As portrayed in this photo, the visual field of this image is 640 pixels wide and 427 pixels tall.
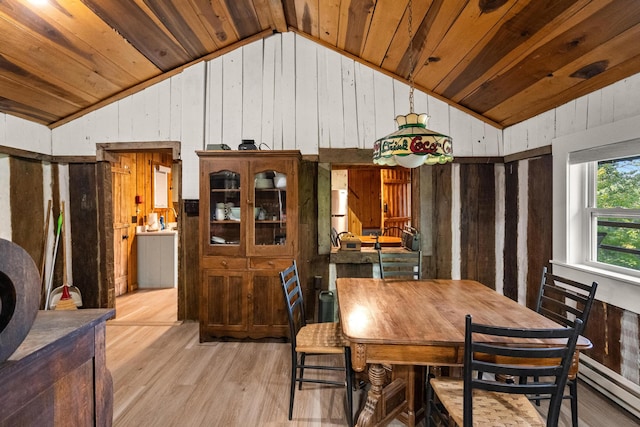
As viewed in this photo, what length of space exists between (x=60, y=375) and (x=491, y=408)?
165 centimetres

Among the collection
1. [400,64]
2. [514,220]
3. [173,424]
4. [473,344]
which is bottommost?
[173,424]

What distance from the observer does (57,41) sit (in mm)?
2566

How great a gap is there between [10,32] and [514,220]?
4.38 meters

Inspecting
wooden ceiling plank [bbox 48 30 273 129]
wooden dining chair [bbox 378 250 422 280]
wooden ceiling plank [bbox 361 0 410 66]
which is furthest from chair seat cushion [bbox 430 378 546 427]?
wooden ceiling plank [bbox 48 30 273 129]

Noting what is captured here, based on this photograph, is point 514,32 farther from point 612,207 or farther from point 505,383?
point 505,383

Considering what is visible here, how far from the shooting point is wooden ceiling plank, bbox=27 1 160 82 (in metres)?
2.33

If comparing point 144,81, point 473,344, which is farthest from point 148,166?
point 473,344

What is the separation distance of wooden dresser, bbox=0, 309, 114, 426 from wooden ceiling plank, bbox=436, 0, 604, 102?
2601 mm

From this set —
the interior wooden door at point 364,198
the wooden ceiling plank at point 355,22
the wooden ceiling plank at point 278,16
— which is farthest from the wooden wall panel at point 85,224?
the interior wooden door at point 364,198

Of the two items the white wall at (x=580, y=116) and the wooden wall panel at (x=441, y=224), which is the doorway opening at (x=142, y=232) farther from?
the white wall at (x=580, y=116)

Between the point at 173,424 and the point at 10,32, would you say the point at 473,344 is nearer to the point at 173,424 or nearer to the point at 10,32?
Answer: the point at 173,424

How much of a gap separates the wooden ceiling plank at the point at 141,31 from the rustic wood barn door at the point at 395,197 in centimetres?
325

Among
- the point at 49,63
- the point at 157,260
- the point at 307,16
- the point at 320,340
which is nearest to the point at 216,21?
the point at 307,16

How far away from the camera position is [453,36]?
2.48 metres
